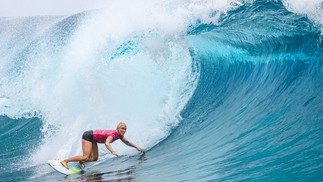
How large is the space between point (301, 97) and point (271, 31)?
10.5 ft

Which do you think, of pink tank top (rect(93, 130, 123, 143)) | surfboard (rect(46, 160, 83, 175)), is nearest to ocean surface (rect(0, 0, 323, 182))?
surfboard (rect(46, 160, 83, 175))

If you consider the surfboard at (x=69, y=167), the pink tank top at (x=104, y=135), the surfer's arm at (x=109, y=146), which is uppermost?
the pink tank top at (x=104, y=135)

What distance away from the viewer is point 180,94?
11320 millimetres

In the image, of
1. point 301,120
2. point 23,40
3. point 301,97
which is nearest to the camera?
point 301,120

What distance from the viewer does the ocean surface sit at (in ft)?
18.0

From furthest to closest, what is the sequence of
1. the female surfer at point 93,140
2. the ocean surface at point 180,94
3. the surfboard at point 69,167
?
the female surfer at point 93,140 < the surfboard at point 69,167 < the ocean surface at point 180,94

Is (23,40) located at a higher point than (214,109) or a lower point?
higher

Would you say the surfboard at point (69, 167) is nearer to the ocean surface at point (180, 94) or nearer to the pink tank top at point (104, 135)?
the ocean surface at point (180, 94)

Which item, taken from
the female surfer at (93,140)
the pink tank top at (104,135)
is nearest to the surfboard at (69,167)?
the female surfer at (93,140)

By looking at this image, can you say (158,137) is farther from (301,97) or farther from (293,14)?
(293,14)

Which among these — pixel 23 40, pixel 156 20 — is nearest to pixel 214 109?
pixel 156 20

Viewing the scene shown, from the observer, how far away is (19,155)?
8695 millimetres

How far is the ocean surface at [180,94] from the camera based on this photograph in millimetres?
5480

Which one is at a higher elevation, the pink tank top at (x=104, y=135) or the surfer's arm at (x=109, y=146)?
the pink tank top at (x=104, y=135)
